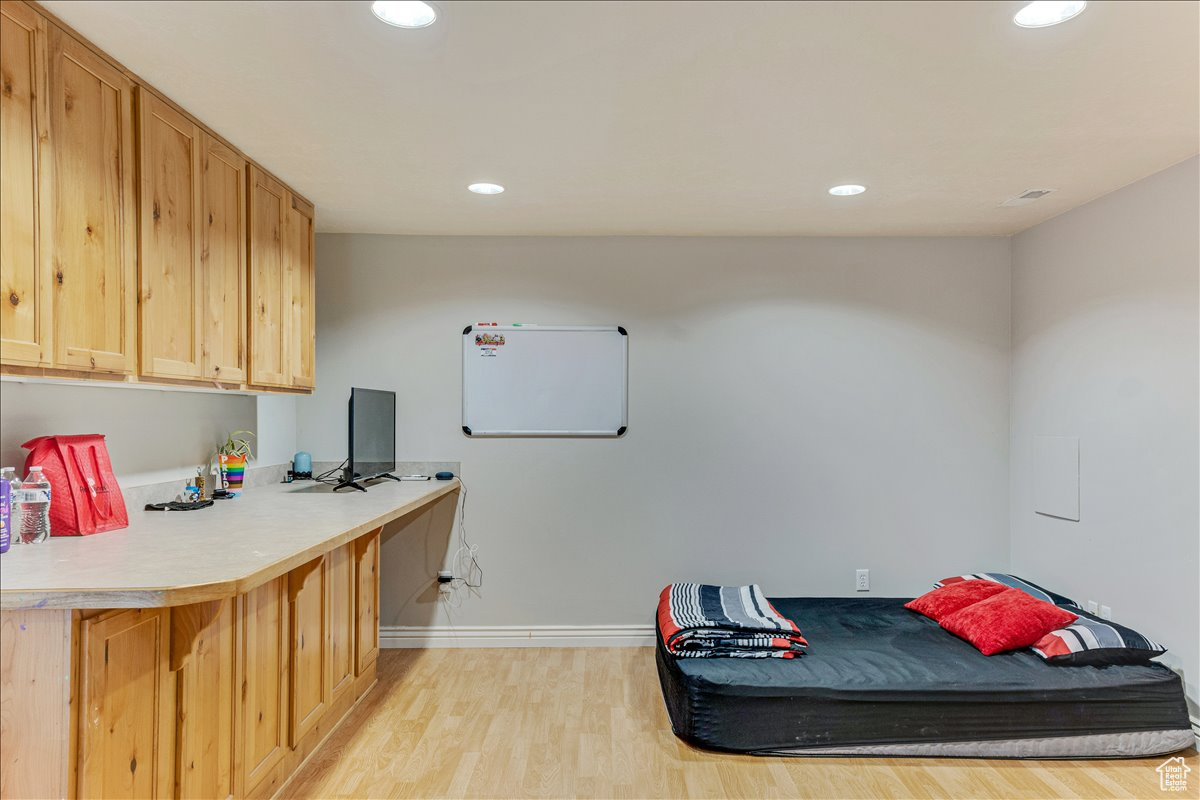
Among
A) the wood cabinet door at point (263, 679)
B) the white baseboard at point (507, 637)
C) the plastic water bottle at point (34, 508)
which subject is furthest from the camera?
the white baseboard at point (507, 637)

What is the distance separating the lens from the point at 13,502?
81.0 inches

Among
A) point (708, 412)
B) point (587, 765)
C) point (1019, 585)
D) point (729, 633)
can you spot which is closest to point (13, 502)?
point (587, 765)

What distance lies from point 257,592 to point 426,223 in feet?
7.29

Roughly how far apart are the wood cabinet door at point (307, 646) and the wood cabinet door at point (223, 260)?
82 cm

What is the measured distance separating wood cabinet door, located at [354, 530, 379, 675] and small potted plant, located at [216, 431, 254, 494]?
616 millimetres

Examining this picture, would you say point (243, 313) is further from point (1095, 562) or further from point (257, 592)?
point (1095, 562)

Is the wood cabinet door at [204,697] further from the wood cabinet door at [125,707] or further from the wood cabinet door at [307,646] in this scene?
the wood cabinet door at [307,646]

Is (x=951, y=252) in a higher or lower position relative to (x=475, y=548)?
higher

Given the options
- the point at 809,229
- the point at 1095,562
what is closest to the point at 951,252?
the point at 809,229

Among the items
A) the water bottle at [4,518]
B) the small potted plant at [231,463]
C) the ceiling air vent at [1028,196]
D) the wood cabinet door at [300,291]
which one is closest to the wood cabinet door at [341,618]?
the small potted plant at [231,463]

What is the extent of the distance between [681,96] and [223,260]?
1766 mm

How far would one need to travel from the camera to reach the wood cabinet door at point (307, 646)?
261cm

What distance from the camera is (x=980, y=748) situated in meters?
2.87

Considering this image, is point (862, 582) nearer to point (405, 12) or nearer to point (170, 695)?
point (170, 695)
